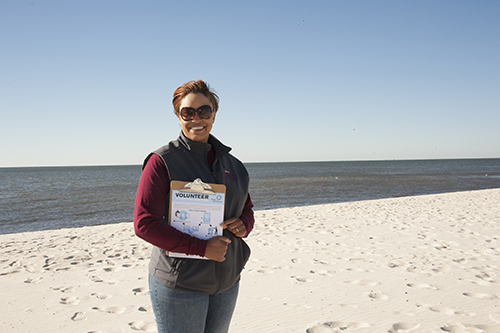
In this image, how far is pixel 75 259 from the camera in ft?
19.2

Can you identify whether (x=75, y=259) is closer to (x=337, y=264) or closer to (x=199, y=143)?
(x=337, y=264)

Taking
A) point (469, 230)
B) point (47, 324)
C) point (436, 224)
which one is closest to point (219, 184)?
point (47, 324)

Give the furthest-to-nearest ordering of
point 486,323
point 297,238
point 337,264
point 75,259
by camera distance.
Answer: point 297,238 → point 75,259 → point 337,264 → point 486,323

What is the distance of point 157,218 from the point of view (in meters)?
1.41

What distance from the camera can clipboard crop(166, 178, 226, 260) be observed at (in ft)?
4.79

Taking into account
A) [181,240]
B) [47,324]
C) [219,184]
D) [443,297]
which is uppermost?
[219,184]

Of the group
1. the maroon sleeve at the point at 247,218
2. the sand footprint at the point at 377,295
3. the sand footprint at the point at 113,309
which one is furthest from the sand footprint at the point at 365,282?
the maroon sleeve at the point at 247,218

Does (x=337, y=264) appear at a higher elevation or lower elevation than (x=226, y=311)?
lower

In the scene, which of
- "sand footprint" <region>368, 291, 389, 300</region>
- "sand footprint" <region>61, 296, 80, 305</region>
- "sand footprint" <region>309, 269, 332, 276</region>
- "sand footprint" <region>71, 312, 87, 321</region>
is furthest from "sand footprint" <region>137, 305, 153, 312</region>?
"sand footprint" <region>368, 291, 389, 300</region>

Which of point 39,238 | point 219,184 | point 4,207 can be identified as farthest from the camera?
point 4,207

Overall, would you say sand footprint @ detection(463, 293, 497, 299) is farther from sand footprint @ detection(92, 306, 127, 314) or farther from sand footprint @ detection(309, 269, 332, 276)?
sand footprint @ detection(92, 306, 127, 314)

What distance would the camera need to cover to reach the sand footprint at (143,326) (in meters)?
3.10

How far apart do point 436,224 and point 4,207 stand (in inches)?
838

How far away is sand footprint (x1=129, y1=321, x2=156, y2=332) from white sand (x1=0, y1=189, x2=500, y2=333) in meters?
0.01
